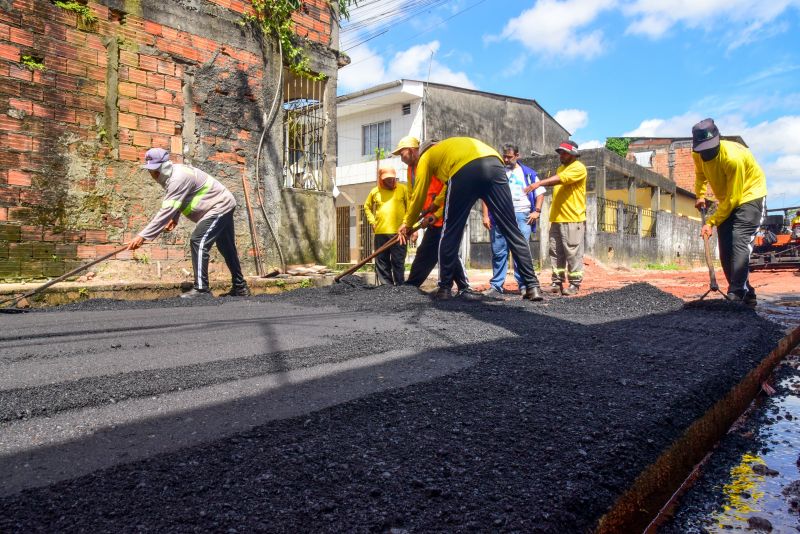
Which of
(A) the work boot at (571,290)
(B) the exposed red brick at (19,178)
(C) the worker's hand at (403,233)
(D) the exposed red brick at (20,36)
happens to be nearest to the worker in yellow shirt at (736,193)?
(A) the work boot at (571,290)

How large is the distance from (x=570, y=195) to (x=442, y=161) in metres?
1.55

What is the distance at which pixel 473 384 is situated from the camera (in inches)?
79.4

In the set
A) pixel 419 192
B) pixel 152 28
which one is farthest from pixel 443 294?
pixel 152 28

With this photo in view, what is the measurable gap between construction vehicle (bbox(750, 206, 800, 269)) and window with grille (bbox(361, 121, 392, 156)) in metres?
10.6

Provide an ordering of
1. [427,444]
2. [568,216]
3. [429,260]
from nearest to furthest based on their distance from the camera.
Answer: [427,444]
[429,260]
[568,216]

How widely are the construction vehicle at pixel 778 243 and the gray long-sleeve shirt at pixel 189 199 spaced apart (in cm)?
1101

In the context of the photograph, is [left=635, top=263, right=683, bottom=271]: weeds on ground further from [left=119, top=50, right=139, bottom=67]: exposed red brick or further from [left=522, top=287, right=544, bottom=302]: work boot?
[left=119, top=50, right=139, bottom=67]: exposed red brick

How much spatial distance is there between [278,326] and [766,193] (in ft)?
13.2

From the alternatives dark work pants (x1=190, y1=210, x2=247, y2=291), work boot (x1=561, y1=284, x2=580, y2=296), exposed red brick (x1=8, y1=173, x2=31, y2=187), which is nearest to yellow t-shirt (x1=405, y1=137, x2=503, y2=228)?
work boot (x1=561, y1=284, x2=580, y2=296)

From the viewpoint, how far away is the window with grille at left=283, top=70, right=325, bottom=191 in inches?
305

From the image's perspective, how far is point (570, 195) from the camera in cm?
562

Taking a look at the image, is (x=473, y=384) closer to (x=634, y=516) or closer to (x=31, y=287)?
(x=634, y=516)

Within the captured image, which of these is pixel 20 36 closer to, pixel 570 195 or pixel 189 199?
pixel 189 199

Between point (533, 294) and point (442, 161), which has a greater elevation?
point (442, 161)
